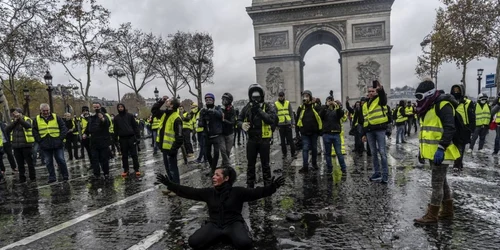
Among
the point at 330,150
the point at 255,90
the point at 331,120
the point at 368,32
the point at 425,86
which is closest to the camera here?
the point at 425,86

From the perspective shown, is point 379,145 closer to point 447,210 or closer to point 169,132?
point 447,210

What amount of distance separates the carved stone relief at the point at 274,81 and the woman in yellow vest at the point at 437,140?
2841 centimetres

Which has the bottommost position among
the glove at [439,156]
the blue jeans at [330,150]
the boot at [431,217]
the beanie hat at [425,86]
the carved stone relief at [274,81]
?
the boot at [431,217]

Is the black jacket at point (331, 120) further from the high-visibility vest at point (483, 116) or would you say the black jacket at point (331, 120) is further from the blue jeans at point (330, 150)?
the high-visibility vest at point (483, 116)

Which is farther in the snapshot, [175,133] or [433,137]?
[175,133]

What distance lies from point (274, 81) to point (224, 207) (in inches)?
1158

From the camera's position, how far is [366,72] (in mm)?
30953

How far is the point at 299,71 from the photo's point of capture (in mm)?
33188

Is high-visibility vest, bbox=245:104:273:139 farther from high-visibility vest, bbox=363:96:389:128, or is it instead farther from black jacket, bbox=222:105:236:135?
high-visibility vest, bbox=363:96:389:128

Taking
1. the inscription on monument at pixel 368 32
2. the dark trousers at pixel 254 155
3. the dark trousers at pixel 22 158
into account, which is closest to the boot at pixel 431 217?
the dark trousers at pixel 254 155

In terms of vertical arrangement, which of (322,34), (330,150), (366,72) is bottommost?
(330,150)

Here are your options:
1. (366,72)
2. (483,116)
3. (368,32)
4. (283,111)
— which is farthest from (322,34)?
(283,111)

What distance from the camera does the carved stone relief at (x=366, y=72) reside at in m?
30.7

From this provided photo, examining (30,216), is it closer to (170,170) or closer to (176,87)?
(170,170)
